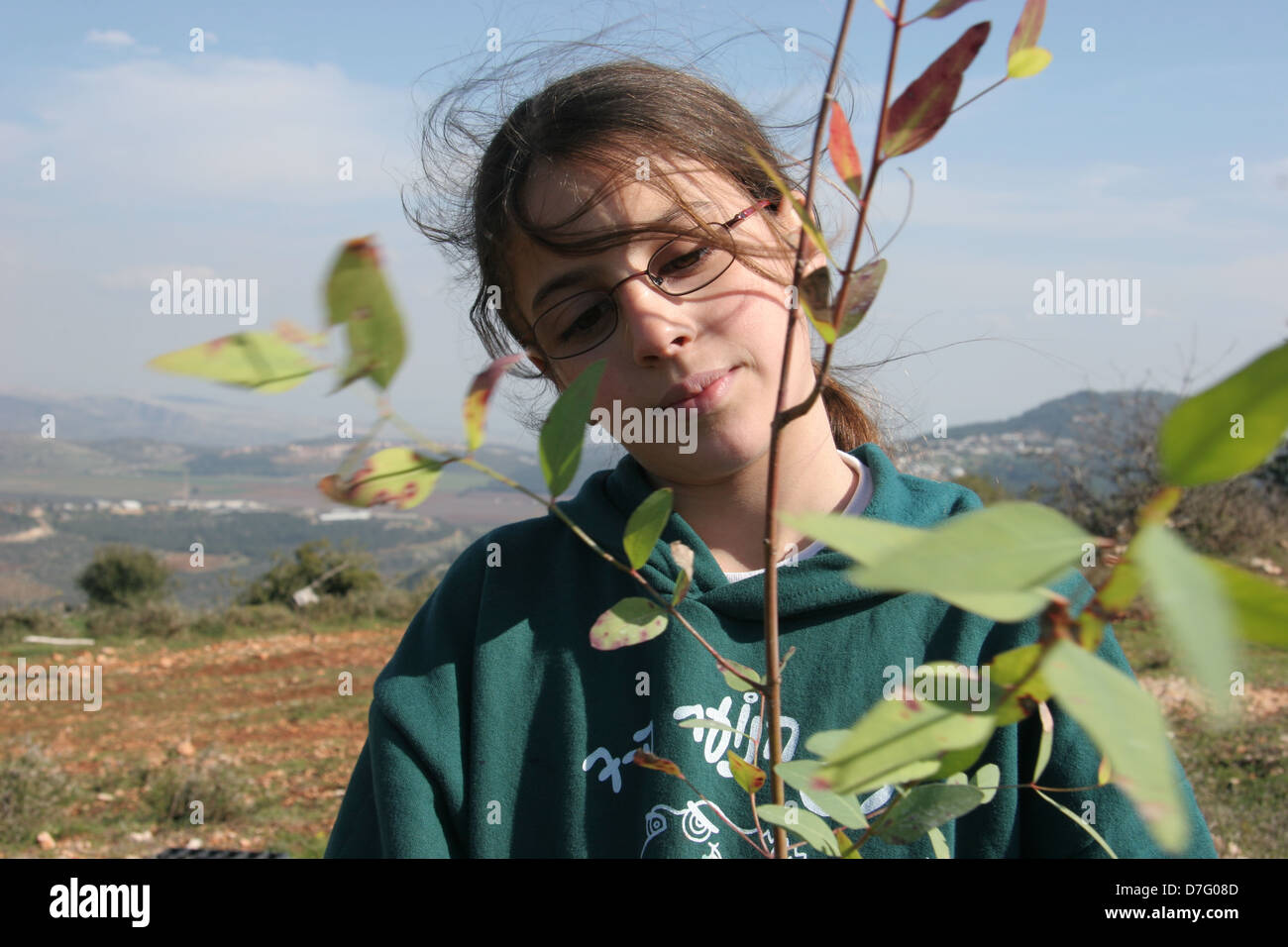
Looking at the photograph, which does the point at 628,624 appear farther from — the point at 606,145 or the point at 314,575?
the point at 314,575

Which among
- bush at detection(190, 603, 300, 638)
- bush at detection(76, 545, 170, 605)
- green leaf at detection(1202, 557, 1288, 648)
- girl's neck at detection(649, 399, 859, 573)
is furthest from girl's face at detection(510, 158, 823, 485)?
bush at detection(76, 545, 170, 605)

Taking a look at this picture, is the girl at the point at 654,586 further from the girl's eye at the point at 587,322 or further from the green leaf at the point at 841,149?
the green leaf at the point at 841,149

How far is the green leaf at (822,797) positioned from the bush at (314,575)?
31.6 ft

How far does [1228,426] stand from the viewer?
136 millimetres

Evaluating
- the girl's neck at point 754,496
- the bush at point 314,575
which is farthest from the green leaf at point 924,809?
the bush at point 314,575

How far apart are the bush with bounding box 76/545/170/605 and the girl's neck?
36.3 ft

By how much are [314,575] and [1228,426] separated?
1003 cm

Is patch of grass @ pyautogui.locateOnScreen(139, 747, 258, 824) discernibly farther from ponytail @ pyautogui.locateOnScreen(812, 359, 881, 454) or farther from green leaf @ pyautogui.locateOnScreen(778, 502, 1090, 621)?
green leaf @ pyautogui.locateOnScreen(778, 502, 1090, 621)

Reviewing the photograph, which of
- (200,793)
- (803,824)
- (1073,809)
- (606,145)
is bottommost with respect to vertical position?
(200,793)

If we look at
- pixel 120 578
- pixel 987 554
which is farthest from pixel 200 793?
pixel 120 578

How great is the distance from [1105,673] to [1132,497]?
8073 millimetres
